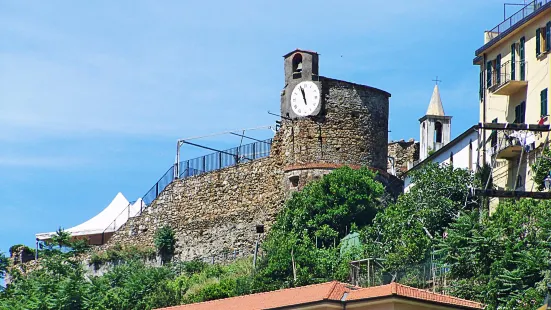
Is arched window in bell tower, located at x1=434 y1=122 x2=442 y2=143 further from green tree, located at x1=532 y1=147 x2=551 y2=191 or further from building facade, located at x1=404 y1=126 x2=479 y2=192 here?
green tree, located at x1=532 y1=147 x2=551 y2=191

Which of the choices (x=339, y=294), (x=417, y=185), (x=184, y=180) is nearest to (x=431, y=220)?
(x=417, y=185)

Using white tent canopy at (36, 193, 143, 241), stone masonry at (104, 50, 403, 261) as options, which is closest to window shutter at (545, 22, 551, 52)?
stone masonry at (104, 50, 403, 261)

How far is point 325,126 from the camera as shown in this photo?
6819 cm

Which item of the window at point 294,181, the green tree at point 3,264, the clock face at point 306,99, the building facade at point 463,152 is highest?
the clock face at point 306,99

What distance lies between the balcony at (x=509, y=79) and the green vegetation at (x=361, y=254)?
294 centimetres

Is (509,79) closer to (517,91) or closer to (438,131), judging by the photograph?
(517,91)

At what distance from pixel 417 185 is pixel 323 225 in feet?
18.6

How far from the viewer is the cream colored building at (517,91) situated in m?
55.8

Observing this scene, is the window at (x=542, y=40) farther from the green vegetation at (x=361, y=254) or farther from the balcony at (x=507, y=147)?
the green vegetation at (x=361, y=254)

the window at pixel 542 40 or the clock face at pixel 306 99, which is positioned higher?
the window at pixel 542 40

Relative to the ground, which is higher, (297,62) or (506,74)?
(297,62)

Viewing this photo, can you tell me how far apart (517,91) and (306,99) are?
42.0 ft

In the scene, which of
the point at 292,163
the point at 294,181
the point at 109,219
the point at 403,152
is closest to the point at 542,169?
the point at 294,181

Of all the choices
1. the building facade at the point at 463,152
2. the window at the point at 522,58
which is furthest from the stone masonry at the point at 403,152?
the window at the point at 522,58
